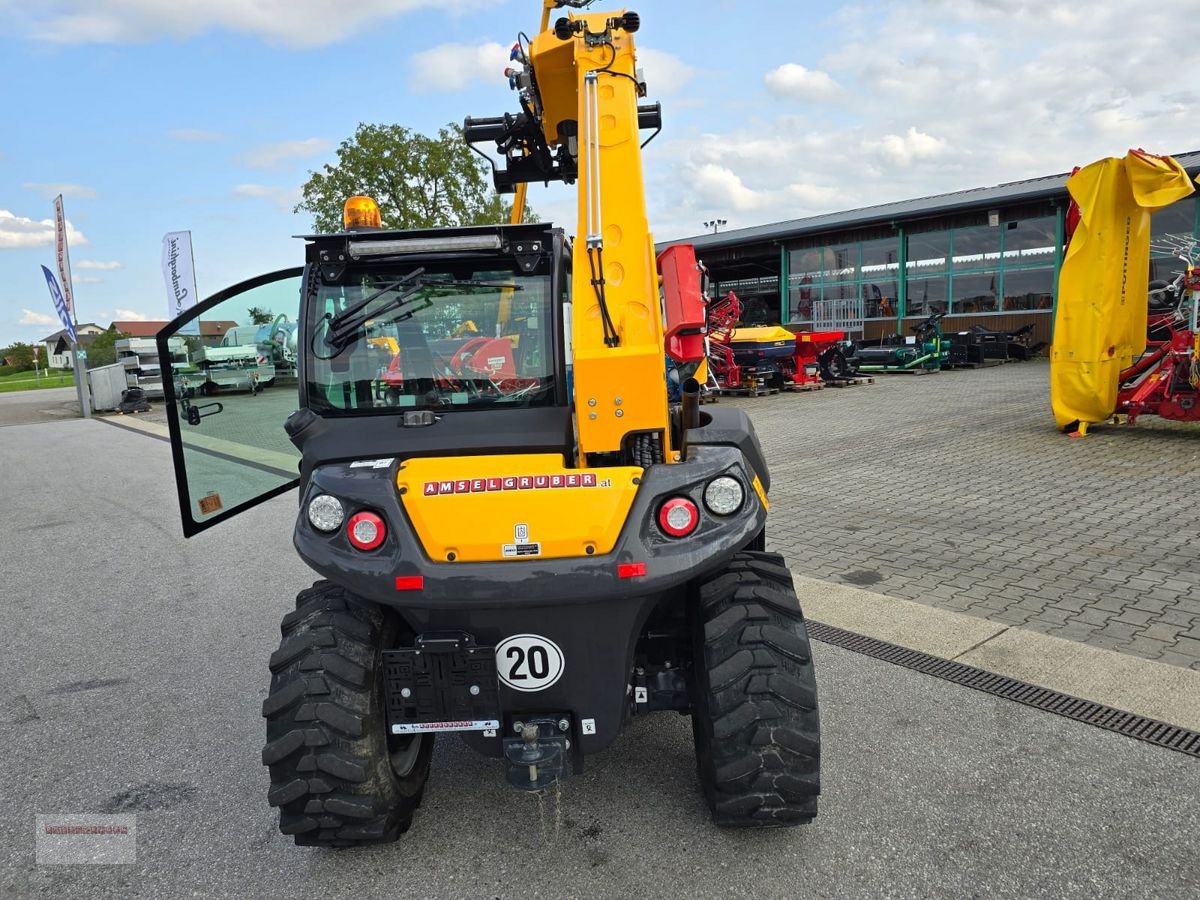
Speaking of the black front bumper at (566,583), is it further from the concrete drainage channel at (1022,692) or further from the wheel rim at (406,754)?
the concrete drainage channel at (1022,692)

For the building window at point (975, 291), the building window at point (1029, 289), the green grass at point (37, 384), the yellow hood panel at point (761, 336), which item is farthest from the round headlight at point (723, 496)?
the green grass at point (37, 384)

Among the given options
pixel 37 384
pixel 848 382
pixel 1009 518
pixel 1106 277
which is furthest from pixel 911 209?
pixel 37 384

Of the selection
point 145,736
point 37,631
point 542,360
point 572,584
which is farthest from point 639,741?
point 37,631

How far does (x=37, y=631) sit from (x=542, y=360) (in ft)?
13.9

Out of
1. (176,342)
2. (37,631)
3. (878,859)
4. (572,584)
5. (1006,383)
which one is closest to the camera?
(572,584)

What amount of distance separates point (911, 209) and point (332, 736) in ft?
86.3

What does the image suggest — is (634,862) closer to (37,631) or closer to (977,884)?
(977,884)

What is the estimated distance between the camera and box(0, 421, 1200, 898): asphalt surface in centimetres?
262

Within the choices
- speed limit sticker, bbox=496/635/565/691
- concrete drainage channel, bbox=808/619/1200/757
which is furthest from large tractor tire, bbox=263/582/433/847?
concrete drainage channel, bbox=808/619/1200/757

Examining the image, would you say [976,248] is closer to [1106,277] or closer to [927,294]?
[927,294]

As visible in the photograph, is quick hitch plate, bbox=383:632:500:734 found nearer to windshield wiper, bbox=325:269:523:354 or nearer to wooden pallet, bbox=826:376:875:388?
windshield wiper, bbox=325:269:523:354

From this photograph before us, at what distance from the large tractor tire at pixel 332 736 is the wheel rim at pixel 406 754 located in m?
0.10

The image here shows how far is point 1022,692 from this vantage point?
12.3 feet

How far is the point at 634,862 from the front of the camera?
2713 millimetres
